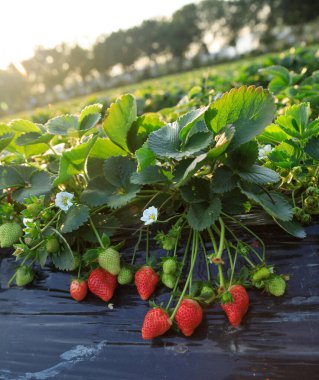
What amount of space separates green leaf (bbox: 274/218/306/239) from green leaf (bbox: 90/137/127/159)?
430 mm

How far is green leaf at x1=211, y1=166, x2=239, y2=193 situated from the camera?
957mm

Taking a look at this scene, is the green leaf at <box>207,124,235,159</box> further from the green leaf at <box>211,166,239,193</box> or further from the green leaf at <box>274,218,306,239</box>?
the green leaf at <box>274,218,306,239</box>

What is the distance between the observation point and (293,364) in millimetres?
865

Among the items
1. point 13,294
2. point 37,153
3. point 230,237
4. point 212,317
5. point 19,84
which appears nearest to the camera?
point 212,317

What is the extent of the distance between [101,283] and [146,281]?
0.12m

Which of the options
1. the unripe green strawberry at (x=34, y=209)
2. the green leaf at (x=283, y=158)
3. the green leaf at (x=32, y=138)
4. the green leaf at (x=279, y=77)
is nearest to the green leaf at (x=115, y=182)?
the unripe green strawberry at (x=34, y=209)

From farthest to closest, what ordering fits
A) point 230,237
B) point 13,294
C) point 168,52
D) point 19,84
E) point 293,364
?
point 168,52 < point 19,84 < point 13,294 < point 230,237 < point 293,364

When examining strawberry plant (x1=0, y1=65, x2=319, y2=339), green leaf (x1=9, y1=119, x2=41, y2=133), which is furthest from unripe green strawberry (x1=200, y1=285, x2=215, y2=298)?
green leaf (x1=9, y1=119, x2=41, y2=133)

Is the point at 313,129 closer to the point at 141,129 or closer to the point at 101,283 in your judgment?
the point at 141,129

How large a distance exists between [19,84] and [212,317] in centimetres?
4067

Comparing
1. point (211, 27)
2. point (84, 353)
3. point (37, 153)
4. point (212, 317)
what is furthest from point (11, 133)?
point (211, 27)

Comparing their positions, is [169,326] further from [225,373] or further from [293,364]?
[293,364]

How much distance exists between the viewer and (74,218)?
106cm

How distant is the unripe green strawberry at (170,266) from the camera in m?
0.98
